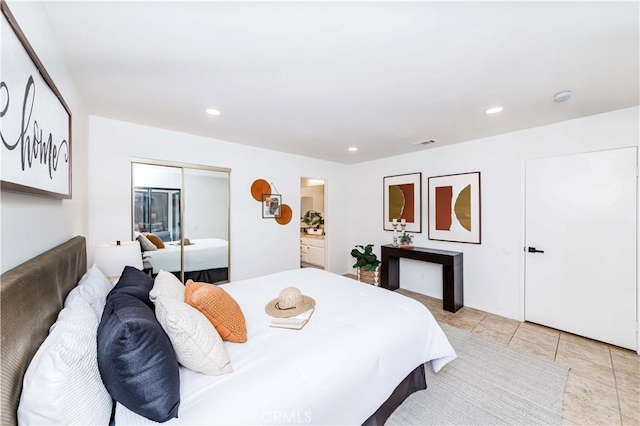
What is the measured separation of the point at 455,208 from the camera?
383cm

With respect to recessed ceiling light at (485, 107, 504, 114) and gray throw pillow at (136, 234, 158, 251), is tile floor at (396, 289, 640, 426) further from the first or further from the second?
gray throw pillow at (136, 234, 158, 251)

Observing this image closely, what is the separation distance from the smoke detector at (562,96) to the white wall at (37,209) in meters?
3.44

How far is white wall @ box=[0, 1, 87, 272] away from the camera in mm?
888

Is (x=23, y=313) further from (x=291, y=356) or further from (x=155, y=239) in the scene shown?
(x=155, y=239)

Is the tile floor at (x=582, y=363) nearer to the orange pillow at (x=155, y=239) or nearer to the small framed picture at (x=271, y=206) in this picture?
the small framed picture at (x=271, y=206)

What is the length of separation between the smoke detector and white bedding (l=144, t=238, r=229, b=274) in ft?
13.1

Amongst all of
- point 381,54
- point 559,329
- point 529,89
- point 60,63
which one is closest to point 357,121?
point 381,54

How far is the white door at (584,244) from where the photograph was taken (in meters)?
2.59

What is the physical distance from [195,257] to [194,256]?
0.02 metres

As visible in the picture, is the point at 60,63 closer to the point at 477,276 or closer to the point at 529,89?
the point at 529,89

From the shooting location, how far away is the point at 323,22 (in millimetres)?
1344

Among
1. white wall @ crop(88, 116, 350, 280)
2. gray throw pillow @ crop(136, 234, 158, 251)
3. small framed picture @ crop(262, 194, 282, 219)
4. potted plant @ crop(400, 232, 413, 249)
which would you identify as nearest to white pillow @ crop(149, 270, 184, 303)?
gray throw pillow @ crop(136, 234, 158, 251)

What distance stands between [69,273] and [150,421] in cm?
93

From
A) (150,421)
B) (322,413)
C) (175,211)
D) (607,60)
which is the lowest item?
(322,413)
